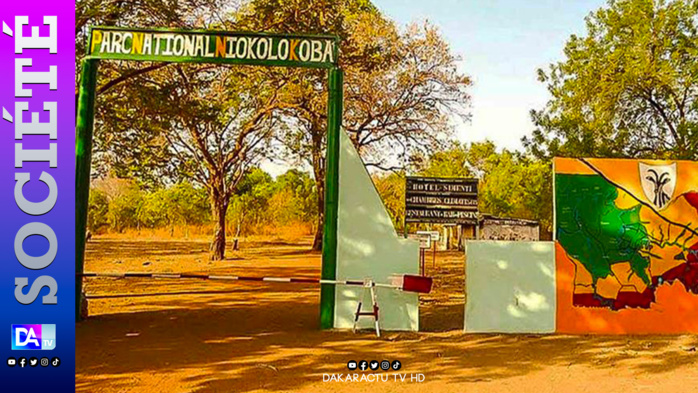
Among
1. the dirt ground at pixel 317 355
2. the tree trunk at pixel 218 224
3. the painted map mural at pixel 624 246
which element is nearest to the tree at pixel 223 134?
the tree trunk at pixel 218 224

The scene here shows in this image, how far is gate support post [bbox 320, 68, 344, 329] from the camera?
916 centimetres

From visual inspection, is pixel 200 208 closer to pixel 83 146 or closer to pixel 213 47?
pixel 83 146

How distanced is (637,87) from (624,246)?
51.0 feet

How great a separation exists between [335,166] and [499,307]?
2883 millimetres

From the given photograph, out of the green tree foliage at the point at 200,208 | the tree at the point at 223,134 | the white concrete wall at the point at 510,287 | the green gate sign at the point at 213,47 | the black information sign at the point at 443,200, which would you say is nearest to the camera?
the green gate sign at the point at 213,47

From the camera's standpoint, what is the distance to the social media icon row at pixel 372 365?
6.99 meters

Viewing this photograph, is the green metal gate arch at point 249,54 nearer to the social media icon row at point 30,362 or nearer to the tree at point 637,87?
the social media icon row at point 30,362

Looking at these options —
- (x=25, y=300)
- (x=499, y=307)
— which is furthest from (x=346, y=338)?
(x=25, y=300)

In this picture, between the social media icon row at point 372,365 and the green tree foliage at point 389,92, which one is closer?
the social media icon row at point 372,365

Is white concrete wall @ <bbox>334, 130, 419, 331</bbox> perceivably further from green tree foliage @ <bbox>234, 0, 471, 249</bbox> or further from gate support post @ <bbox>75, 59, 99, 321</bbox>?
green tree foliage @ <bbox>234, 0, 471, 249</bbox>

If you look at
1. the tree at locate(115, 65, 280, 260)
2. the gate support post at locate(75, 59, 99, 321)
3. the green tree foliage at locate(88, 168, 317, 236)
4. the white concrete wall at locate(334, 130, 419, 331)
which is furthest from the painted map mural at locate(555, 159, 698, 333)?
the green tree foliage at locate(88, 168, 317, 236)

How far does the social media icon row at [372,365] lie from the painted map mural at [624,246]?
3133mm

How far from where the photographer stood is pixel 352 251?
30.1ft

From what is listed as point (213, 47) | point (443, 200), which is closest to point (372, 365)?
point (213, 47)
